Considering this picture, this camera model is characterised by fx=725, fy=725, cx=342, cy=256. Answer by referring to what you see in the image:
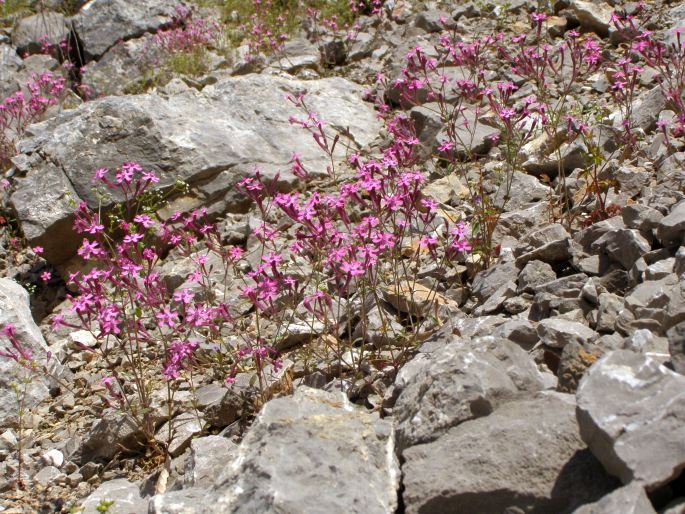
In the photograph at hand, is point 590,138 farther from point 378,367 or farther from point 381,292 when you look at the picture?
point 378,367

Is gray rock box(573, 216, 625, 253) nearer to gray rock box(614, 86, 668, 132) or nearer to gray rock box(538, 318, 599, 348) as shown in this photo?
gray rock box(538, 318, 599, 348)

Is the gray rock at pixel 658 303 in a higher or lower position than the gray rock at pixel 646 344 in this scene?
lower

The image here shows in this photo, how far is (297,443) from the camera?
271 centimetres

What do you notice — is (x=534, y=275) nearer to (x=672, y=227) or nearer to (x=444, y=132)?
(x=672, y=227)

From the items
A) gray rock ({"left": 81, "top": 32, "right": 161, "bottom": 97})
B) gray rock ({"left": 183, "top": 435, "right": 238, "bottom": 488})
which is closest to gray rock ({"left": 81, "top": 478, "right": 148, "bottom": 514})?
gray rock ({"left": 183, "top": 435, "right": 238, "bottom": 488})

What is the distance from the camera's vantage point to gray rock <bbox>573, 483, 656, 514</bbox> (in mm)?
2115

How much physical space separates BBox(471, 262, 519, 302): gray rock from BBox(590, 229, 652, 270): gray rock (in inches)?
21.7

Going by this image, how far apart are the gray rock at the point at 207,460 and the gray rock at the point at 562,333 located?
1.56 metres

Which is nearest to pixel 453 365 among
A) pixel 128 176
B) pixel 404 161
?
pixel 404 161

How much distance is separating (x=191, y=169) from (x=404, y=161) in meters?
2.53

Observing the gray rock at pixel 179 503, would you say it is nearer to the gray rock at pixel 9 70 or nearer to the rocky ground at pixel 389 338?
the rocky ground at pixel 389 338

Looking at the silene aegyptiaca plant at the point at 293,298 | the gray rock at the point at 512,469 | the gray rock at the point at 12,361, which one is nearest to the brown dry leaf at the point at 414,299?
the silene aegyptiaca plant at the point at 293,298

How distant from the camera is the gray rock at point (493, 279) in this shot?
4.57m

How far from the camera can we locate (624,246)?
417cm
